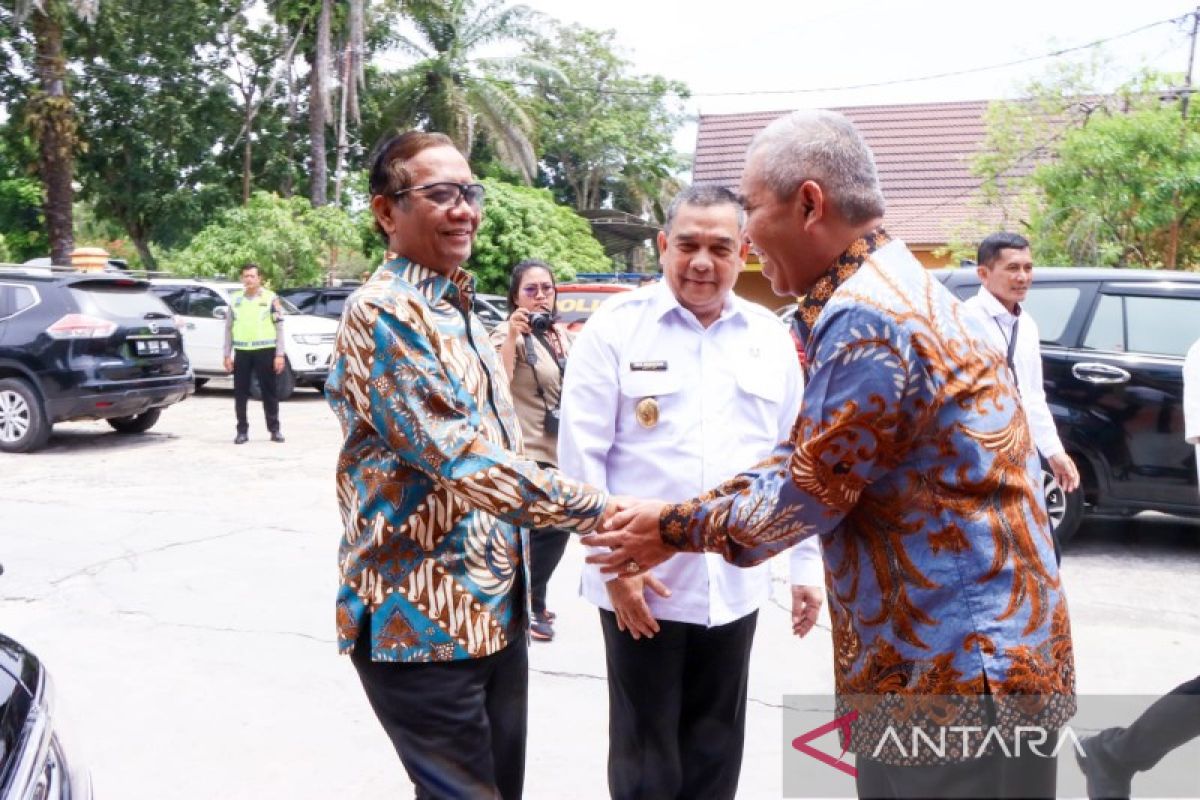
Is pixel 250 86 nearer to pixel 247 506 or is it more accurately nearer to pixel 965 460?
pixel 247 506

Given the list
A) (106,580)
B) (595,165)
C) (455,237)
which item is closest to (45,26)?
(106,580)

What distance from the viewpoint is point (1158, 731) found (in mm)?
3113

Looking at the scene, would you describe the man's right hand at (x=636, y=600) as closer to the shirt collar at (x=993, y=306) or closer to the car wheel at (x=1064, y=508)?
the shirt collar at (x=993, y=306)

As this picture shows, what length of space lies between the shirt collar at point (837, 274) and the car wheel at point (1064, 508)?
502 cm

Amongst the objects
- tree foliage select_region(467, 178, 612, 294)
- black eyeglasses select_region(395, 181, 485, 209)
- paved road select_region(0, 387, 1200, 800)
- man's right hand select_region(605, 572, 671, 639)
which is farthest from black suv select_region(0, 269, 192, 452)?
tree foliage select_region(467, 178, 612, 294)

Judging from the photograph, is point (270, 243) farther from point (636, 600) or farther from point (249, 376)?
point (636, 600)

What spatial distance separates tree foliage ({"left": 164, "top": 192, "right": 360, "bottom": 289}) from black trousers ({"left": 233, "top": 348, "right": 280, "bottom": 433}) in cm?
891

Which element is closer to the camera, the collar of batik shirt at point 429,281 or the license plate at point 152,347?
the collar of batik shirt at point 429,281

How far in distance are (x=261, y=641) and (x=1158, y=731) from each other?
11.9 ft

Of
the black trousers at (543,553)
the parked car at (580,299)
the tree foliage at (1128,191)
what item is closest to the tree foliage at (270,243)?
the parked car at (580,299)

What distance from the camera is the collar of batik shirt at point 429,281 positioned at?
2252 millimetres

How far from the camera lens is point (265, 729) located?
3938 mm

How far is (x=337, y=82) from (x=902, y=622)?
26475 millimetres

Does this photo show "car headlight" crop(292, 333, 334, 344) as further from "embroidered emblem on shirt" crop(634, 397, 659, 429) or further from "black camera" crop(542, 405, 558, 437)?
"embroidered emblem on shirt" crop(634, 397, 659, 429)
